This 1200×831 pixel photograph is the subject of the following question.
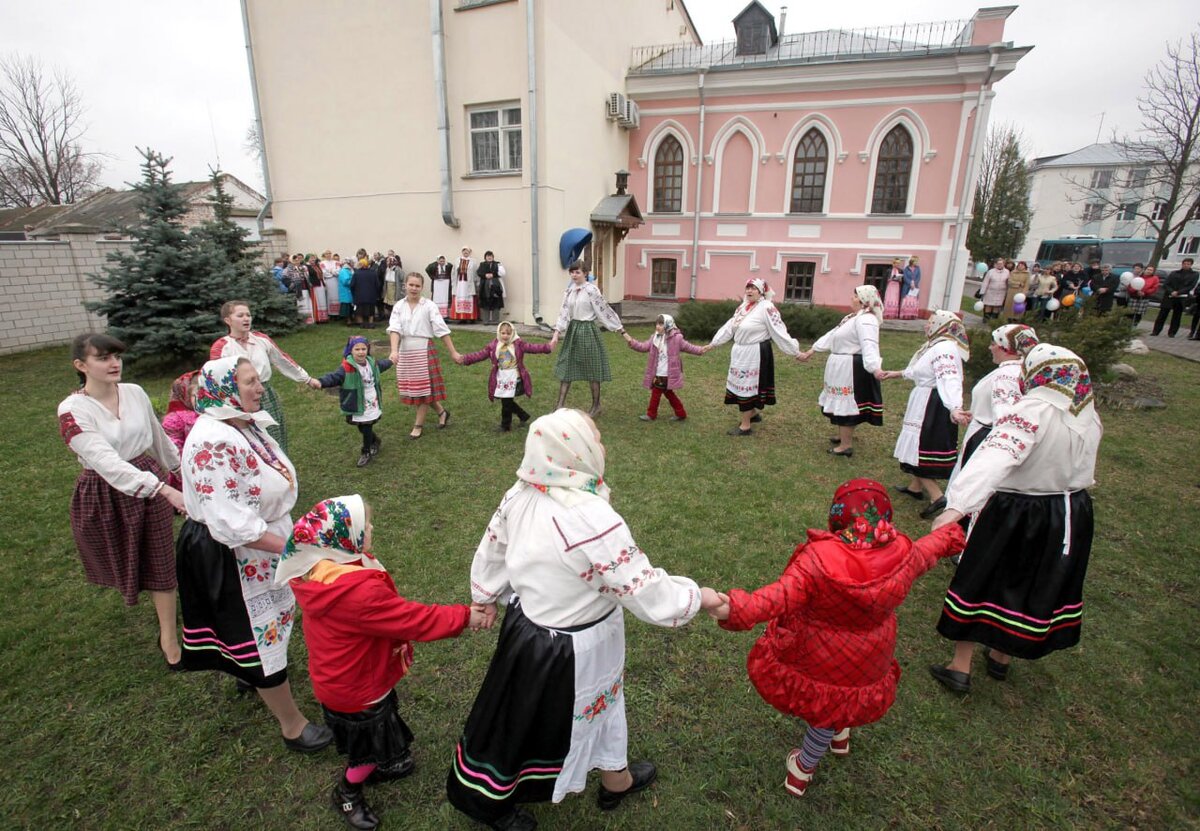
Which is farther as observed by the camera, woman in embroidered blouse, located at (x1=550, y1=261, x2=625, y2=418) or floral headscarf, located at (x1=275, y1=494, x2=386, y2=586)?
woman in embroidered blouse, located at (x1=550, y1=261, x2=625, y2=418)

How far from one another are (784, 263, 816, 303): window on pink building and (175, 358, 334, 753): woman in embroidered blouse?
16.7 metres

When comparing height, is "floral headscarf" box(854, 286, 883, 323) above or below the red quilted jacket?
above

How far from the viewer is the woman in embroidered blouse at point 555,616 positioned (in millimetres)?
1961

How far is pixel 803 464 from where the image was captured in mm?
6414

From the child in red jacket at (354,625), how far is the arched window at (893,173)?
1762 centimetres

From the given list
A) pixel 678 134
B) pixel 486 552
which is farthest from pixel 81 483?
pixel 678 134

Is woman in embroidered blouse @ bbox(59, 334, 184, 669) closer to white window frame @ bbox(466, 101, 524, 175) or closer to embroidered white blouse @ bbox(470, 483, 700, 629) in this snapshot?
embroidered white blouse @ bbox(470, 483, 700, 629)

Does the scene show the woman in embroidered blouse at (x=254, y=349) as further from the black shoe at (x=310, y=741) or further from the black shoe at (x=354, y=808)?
the black shoe at (x=354, y=808)

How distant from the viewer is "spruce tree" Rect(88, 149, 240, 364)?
955 centimetres

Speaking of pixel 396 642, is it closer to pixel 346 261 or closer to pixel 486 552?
pixel 486 552

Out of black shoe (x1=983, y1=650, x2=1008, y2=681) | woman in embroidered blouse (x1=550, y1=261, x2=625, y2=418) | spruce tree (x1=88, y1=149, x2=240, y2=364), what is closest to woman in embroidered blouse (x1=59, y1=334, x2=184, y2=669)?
Answer: black shoe (x1=983, y1=650, x2=1008, y2=681)

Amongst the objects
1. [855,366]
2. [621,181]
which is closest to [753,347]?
[855,366]

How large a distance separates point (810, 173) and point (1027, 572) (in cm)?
1612

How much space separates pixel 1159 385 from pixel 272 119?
19.9 meters
